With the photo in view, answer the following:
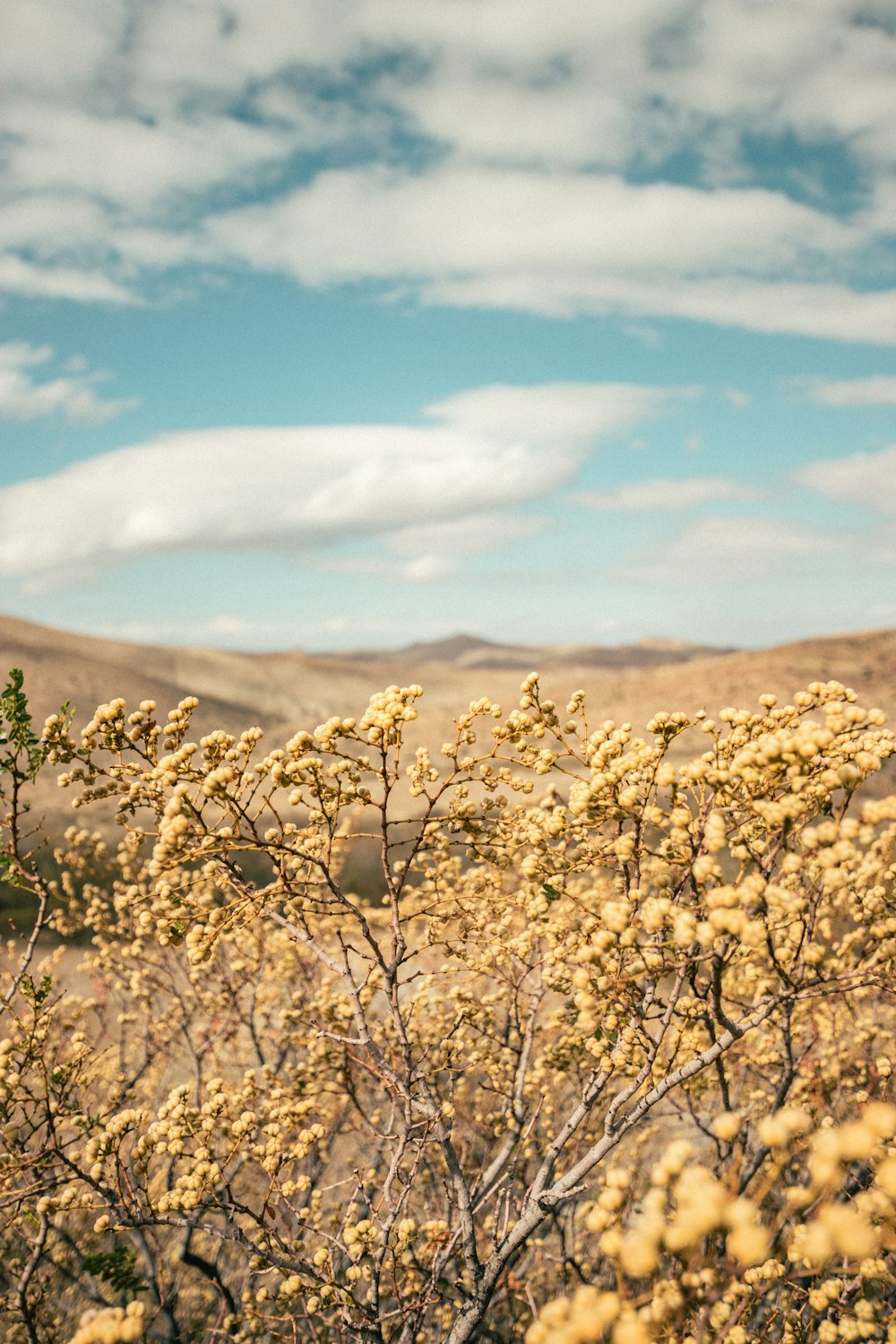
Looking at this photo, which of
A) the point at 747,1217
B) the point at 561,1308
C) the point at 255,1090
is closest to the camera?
the point at 747,1217

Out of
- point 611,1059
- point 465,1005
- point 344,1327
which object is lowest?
point 344,1327

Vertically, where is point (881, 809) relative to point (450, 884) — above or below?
above

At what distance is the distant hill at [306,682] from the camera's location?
237 ft

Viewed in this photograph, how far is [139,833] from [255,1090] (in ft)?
13.2

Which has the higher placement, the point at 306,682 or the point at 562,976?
the point at 562,976

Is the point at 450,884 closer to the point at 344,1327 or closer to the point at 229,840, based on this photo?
the point at 344,1327

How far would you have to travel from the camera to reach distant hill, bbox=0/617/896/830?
72.2 meters

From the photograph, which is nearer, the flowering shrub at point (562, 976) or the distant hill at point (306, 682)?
the flowering shrub at point (562, 976)

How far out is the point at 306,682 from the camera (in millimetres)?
130375

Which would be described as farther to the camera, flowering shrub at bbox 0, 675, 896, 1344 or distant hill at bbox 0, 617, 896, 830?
distant hill at bbox 0, 617, 896, 830

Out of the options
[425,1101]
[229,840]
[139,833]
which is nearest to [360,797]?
[229,840]

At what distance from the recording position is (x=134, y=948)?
9.95 meters

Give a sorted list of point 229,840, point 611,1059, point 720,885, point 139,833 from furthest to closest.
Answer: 1. point 139,833
2. point 611,1059
3. point 229,840
4. point 720,885

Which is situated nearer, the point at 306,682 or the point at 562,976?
the point at 562,976
